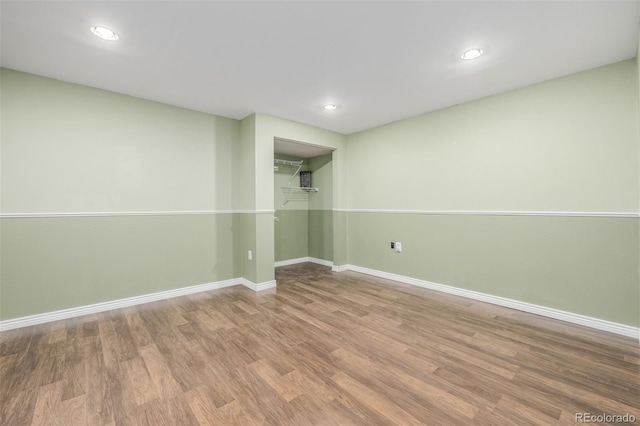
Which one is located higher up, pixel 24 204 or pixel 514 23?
pixel 514 23

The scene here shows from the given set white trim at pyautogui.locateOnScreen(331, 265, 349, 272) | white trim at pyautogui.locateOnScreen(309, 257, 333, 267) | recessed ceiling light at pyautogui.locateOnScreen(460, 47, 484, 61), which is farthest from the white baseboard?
recessed ceiling light at pyautogui.locateOnScreen(460, 47, 484, 61)

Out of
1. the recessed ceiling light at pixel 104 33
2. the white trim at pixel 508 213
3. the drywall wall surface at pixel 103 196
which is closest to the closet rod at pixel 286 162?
the drywall wall surface at pixel 103 196

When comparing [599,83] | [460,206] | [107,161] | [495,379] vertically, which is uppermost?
[599,83]

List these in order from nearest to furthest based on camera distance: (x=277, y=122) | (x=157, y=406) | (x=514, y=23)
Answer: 1. (x=157, y=406)
2. (x=514, y=23)
3. (x=277, y=122)

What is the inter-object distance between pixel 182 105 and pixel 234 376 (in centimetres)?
310

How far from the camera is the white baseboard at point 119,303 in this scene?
8.09 feet

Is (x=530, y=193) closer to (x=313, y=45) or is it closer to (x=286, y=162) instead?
(x=313, y=45)

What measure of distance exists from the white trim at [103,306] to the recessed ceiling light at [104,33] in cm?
253

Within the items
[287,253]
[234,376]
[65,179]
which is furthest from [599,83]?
[65,179]

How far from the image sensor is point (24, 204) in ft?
8.16

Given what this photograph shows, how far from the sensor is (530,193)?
2.74 m

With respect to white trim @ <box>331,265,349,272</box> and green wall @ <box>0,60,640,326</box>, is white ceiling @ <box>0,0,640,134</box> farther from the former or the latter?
white trim @ <box>331,265,349,272</box>

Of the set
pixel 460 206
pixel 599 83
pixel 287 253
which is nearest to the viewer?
pixel 599 83

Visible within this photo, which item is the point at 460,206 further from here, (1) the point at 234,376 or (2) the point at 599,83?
(1) the point at 234,376
